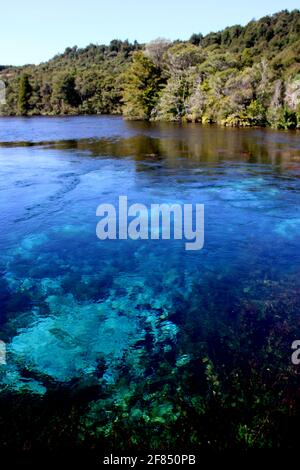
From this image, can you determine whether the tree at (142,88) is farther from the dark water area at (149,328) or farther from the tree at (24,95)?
the dark water area at (149,328)

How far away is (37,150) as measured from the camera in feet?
95.7

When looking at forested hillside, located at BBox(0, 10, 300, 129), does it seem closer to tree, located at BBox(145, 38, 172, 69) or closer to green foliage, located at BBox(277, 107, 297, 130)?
tree, located at BBox(145, 38, 172, 69)

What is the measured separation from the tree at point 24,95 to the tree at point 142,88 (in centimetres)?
3430

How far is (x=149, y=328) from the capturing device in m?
7.24

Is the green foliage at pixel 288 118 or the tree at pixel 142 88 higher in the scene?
the tree at pixel 142 88

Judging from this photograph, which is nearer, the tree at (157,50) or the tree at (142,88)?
the tree at (142,88)

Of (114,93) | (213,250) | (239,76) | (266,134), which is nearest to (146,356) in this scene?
(213,250)

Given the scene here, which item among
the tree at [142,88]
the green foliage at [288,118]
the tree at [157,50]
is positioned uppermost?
the tree at [157,50]

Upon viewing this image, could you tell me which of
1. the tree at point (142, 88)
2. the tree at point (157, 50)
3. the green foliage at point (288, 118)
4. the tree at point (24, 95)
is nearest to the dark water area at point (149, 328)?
the green foliage at point (288, 118)

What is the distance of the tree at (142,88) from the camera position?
2482 inches

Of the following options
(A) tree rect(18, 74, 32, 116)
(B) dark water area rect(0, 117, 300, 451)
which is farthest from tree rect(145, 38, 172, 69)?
(B) dark water area rect(0, 117, 300, 451)

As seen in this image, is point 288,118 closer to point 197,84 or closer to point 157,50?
point 197,84

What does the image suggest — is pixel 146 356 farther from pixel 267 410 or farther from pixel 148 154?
pixel 148 154

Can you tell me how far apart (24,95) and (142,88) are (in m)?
37.1
